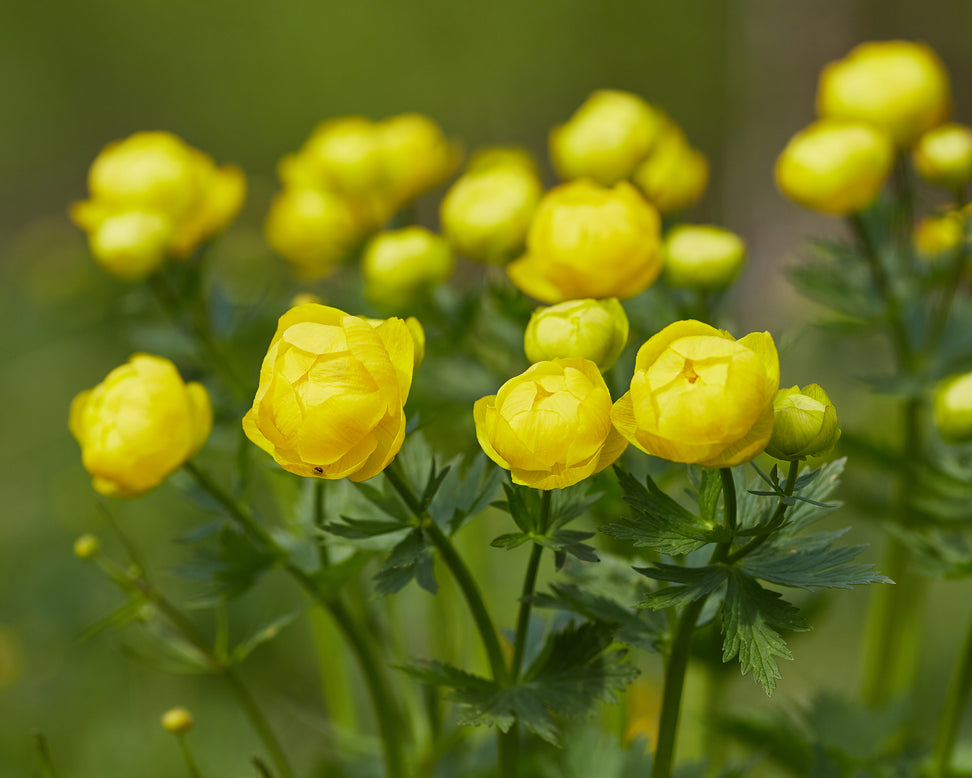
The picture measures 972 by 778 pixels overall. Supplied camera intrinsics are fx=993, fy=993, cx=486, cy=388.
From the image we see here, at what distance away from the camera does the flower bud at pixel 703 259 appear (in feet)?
2.29

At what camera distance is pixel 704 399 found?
1.30 feet

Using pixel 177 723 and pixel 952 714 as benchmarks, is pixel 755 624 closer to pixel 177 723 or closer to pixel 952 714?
pixel 952 714

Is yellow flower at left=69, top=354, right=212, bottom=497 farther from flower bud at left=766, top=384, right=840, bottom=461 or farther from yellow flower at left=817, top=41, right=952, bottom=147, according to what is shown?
yellow flower at left=817, top=41, right=952, bottom=147

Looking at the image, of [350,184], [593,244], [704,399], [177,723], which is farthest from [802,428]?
[350,184]

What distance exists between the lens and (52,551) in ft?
4.99

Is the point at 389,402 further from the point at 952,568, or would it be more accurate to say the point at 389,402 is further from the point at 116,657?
the point at 116,657

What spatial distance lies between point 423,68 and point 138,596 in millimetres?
3181

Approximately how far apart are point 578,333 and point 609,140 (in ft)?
0.98

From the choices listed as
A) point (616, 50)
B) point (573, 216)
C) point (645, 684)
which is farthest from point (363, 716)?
point (616, 50)

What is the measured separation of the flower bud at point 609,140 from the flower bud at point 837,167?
0.11m

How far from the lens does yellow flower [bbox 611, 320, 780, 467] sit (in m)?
0.40

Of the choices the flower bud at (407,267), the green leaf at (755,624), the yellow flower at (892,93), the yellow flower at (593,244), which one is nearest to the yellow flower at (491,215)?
the flower bud at (407,267)

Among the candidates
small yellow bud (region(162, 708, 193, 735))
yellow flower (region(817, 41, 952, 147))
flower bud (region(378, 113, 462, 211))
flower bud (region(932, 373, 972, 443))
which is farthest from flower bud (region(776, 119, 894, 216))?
small yellow bud (region(162, 708, 193, 735))

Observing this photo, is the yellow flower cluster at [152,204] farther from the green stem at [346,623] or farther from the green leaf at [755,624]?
the green leaf at [755,624]
